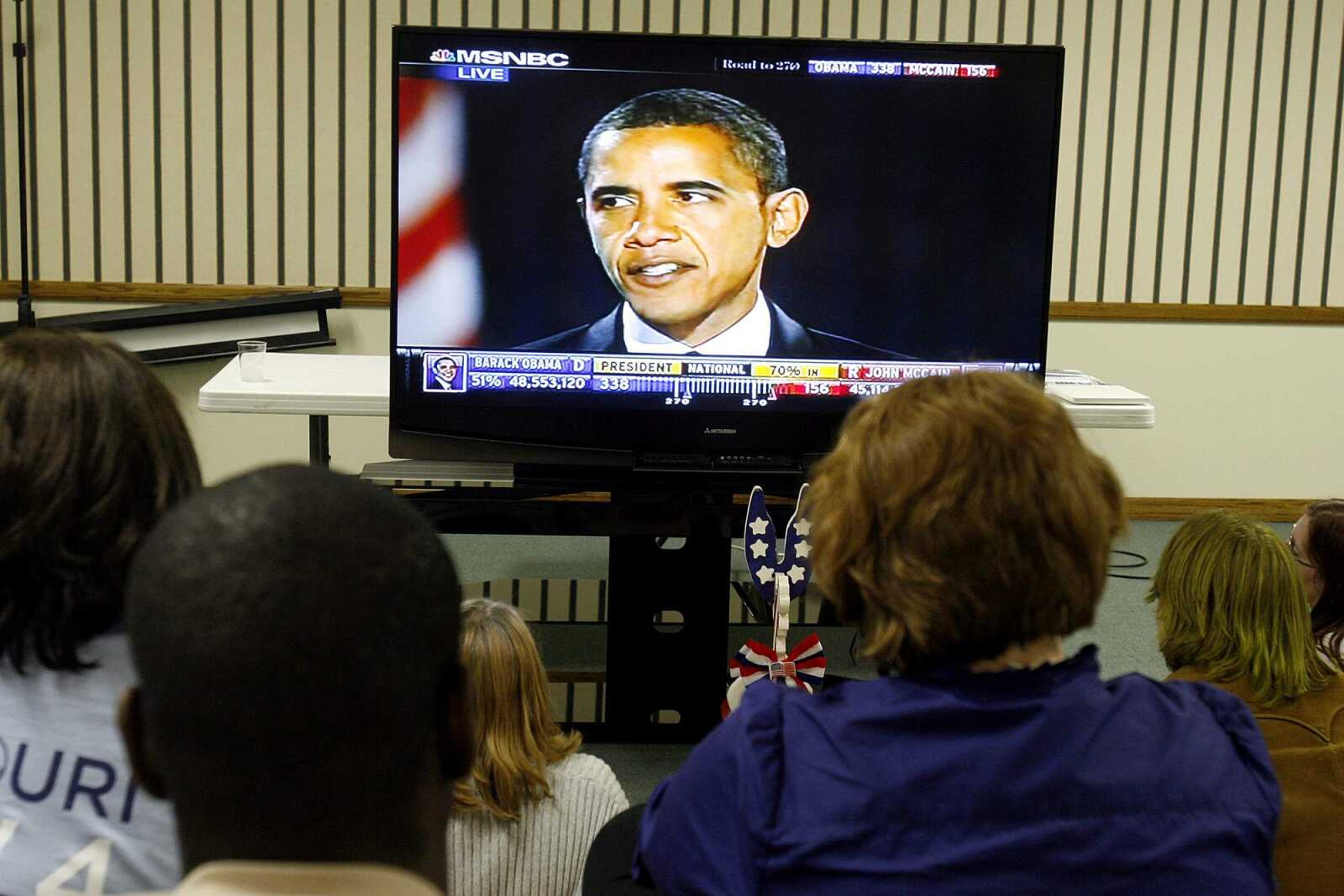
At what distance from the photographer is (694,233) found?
279 centimetres

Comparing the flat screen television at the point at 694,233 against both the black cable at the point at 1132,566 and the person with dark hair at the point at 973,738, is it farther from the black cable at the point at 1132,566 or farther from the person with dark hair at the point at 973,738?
the black cable at the point at 1132,566

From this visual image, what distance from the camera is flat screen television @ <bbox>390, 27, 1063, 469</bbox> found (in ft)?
9.04

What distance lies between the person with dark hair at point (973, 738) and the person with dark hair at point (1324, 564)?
1169 mm

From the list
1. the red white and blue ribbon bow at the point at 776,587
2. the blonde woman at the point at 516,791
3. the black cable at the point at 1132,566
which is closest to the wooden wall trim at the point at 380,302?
the black cable at the point at 1132,566

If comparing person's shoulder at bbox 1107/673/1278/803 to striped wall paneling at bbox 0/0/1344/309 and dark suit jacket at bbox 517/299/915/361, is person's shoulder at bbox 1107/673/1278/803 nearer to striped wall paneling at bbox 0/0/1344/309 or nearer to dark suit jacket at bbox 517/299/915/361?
dark suit jacket at bbox 517/299/915/361

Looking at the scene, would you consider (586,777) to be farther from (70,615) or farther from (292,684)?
(292,684)

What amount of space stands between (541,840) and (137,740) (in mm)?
1124

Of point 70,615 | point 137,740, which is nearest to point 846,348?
point 70,615

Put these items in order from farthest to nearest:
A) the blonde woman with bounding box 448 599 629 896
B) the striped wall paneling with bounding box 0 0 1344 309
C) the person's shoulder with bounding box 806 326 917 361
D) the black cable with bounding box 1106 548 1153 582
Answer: the striped wall paneling with bounding box 0 0 1344 309
the black cable with bounding box 1106 548 1153 582
the person's shoulder with bounding box 806 326 917 361
the blonde woman with bounding box 448 599 629 896

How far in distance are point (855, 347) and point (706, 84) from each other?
583 millimetres

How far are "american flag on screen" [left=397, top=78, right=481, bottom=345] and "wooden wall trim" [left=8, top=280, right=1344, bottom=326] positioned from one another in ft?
8.01

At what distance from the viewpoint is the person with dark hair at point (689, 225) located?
277 centimetres

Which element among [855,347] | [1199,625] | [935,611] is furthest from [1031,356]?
[935,611]

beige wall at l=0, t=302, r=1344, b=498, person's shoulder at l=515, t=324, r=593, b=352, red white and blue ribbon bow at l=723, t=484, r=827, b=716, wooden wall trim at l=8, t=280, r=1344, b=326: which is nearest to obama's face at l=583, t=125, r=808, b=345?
person's shoulder at l=515, t=324, r=593, b=352
